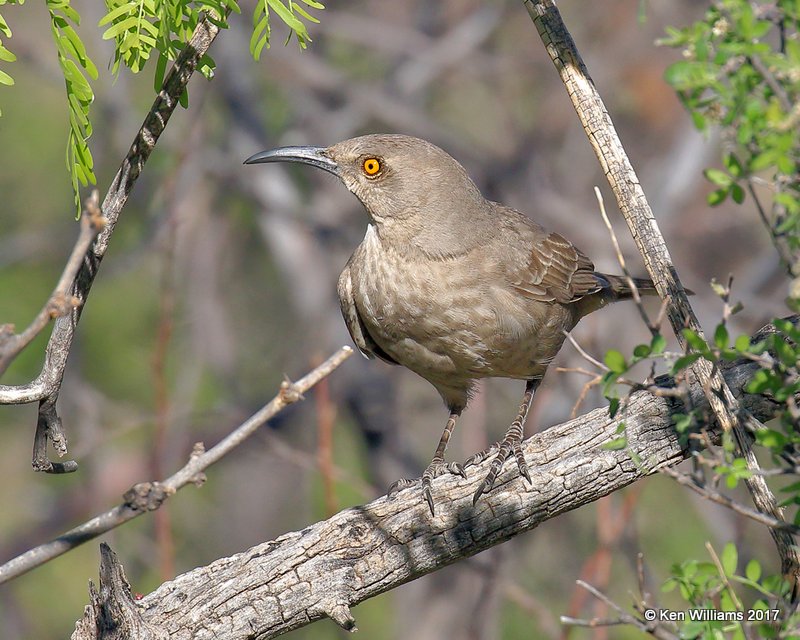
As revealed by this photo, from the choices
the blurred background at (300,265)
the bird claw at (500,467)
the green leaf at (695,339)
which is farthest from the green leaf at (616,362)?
the blurred background at (300,265)

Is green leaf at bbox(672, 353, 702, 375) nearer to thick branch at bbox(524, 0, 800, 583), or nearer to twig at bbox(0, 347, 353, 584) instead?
thick branch at bbox(524, 0, 800, 583)

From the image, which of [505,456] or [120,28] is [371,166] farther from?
[120,28]

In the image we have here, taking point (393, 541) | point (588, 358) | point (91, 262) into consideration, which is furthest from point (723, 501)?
point (91, 262)

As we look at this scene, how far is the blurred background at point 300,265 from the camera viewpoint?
28.1 feet

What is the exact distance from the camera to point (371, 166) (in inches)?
194

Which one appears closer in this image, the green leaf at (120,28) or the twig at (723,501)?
the twig at (723,501)

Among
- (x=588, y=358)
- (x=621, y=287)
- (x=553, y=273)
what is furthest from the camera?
(x=621, y=287)

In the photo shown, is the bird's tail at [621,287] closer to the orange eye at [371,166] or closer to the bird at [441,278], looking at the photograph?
the bird at [441,278]

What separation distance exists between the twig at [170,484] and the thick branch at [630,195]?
124 centimetres

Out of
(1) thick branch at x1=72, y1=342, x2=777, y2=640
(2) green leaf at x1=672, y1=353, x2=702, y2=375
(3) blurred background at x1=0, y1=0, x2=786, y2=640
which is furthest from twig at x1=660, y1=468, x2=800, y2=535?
(3) blurred background at x1=0, y1=0, x2=786, y2=640

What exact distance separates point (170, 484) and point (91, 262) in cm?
115

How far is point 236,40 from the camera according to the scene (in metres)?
8.66

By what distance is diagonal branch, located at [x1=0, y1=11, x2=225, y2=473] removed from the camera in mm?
3047

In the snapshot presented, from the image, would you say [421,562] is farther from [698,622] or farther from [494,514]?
[698,622]
